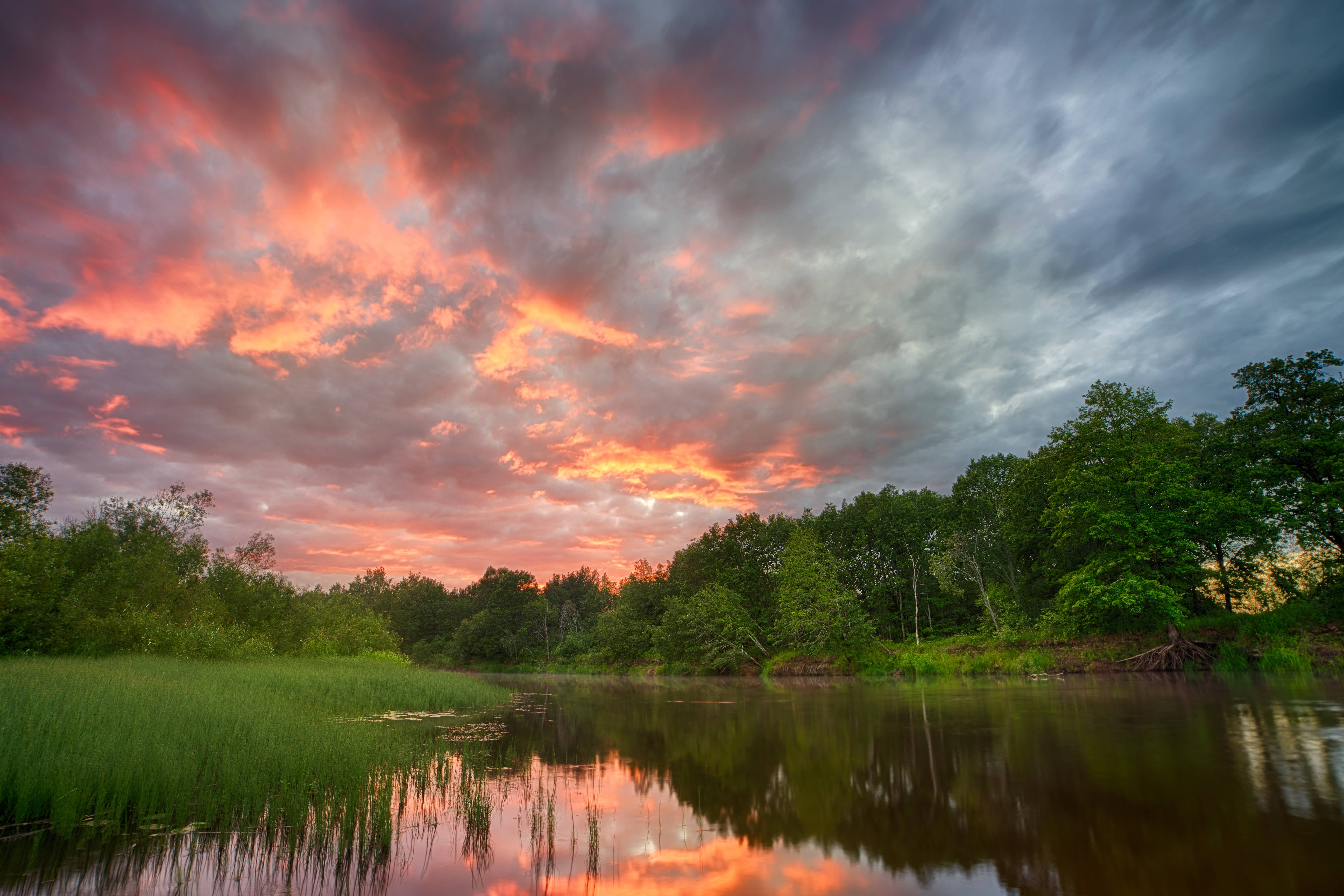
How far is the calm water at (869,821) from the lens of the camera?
580 cm

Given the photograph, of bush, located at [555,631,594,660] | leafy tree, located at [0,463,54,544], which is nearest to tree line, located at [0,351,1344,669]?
leafy tree, located at [0,463,54,544]

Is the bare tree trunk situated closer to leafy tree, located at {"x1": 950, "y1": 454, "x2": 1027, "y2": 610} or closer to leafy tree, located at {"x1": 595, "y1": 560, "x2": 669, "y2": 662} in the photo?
leafy tree, located at {"x1": 950, "y1": 454, "x2": 1027, "y2": 610}

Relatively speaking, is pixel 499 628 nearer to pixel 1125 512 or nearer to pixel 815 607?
pixel 815 607

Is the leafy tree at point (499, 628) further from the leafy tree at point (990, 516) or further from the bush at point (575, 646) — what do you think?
the leafy tree at point (990, 516)

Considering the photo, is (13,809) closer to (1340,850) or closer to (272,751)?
(272,751)

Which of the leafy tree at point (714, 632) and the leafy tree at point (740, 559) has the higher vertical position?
the leafy tree at point (740, 559)

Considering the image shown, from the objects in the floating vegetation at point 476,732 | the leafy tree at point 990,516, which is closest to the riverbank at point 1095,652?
the leafy tree at point 990,516

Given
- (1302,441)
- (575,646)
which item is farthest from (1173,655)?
(575,646)

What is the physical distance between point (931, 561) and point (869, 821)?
46191 mm

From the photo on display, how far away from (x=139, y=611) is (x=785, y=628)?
4318cm

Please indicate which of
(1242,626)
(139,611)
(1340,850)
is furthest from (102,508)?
(1242,626)

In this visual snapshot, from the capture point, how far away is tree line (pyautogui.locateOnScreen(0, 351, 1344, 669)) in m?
25.4

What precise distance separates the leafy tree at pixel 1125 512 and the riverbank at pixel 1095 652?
1.39 metres

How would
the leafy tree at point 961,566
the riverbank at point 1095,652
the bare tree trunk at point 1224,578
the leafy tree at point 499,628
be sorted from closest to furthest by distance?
the riverbank at point 1095,652, the bare tree trunk at point 1224,578, the leafy tree at point 961,566, the leafy tree at point 499,628
